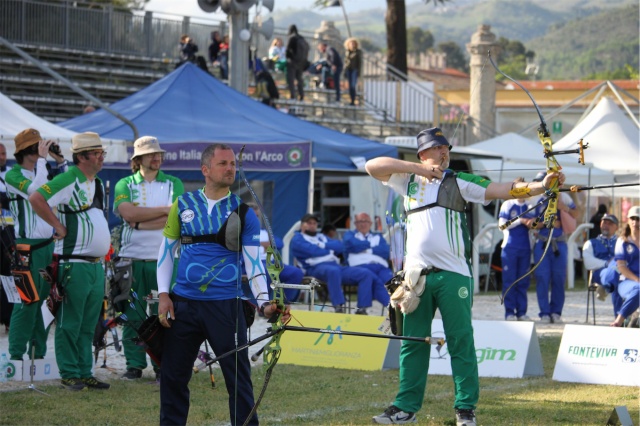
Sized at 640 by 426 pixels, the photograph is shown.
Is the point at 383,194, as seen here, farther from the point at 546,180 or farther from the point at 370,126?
the point at 546,180

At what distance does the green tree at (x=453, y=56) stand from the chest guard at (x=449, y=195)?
14397 cm

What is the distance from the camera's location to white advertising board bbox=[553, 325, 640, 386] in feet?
32.9

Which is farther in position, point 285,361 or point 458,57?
point 458,57

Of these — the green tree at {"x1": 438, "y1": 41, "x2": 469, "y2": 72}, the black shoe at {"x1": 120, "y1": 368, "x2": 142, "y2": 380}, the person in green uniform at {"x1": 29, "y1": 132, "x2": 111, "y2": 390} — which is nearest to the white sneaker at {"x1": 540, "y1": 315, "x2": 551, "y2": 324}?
the black shoe at {"x1": 120, "y1": 368, "x2": 142, "y2": 380}

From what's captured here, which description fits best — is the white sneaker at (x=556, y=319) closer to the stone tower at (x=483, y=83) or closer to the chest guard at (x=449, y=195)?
the chest guard at (x=449, y=195)

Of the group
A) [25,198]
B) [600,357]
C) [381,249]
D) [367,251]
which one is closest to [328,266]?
[367,251]

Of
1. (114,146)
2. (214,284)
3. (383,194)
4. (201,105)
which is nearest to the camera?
(214,284)

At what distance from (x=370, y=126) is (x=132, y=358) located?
1920 cm

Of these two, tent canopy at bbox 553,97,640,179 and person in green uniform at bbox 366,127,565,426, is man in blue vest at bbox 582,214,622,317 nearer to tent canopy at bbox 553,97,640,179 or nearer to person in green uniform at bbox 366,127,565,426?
tent canopy at bbox 553,97,640,179

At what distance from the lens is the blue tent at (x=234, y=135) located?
55.6 ft

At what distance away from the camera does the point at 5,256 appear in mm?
10742

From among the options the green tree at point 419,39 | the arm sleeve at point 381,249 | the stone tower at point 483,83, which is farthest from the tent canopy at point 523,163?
the green tree at point 419,39

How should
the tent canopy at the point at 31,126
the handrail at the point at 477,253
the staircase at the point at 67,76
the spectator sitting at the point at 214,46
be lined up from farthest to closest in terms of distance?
the spectator sitting at the point at 214,46 < the staircase at the point at 67,76 < the handrail at the point at 477,253 < the tent canopy at the point at 31,126

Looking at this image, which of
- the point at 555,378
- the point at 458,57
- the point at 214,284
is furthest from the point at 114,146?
the point at 458,57
